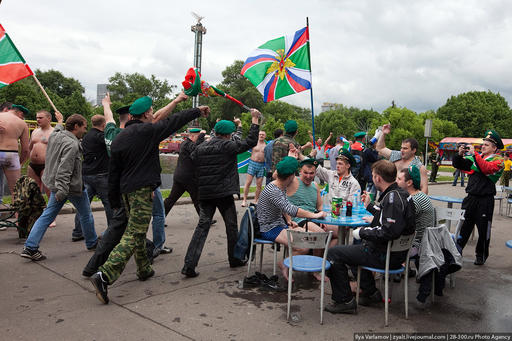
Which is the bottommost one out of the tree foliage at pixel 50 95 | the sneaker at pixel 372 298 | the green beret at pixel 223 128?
the sneaker at pixel 372 298

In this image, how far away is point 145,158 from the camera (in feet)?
13.7

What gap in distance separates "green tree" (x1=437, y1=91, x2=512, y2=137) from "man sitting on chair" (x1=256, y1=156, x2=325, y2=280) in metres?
61.1

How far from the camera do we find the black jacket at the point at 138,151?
13.4 feet

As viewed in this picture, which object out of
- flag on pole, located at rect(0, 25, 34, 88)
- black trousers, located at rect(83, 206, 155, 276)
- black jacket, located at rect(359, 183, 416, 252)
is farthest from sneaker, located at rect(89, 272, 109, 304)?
flag on pole, located at rect(0, 25, 34, 88)

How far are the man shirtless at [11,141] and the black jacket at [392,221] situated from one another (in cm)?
586

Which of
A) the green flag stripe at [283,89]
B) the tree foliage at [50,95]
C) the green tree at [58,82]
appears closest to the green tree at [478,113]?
the tree foliage at [50,95]

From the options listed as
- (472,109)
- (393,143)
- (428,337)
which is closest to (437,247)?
(428,337)

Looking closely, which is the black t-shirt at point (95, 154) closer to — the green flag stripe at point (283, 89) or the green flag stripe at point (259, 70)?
the green flag stripe at point (259, 70)

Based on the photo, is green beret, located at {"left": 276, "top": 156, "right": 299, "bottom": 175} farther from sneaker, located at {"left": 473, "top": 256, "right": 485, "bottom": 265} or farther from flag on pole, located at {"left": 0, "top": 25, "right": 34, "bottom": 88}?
flag on pole, located at {"left": 0, "top": 25, "right": 34, "bottom": 88}

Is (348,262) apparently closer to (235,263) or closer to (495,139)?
(235,263)

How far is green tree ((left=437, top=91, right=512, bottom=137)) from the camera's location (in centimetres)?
5691

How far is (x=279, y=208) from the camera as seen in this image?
14.5 feet

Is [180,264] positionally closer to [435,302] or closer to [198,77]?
[198,77]

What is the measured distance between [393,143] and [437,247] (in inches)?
1882
